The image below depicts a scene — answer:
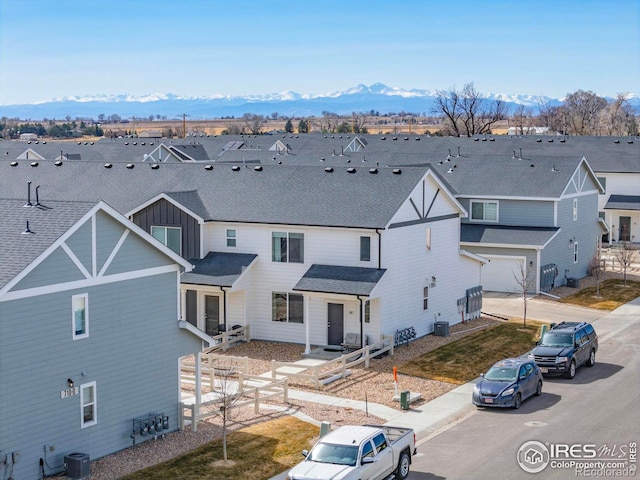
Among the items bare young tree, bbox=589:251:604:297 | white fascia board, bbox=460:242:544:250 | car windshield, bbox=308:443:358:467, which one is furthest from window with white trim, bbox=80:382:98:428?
bare young tree, bbox=589:251:604:297

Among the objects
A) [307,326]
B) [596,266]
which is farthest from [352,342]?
[596,266]

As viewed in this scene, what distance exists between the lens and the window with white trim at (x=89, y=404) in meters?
28.2

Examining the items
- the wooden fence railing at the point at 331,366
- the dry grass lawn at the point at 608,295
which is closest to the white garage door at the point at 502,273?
the dry grass lawn at the point at 608,295

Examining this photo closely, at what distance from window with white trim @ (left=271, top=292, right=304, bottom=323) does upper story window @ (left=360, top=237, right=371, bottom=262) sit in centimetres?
329

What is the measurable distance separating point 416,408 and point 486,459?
252 inches

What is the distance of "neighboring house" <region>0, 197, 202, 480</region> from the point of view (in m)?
26.3

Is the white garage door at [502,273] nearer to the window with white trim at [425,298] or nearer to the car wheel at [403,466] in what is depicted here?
the window with white trim at [425,298]

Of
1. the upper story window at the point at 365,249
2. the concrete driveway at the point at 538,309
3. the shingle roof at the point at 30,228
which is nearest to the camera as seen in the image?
the shingle roof at the point at 30,228

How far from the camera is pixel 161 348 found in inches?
1221

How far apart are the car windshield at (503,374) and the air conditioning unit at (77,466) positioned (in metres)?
14.7

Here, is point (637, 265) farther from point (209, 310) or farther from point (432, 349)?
point (209, 310)

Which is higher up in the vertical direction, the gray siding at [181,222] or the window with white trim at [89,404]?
the gray siding at [181,222]

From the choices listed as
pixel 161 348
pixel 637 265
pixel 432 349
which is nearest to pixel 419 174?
pixel 432 349

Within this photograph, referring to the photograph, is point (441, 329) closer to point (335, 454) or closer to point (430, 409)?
point (430, 409)
